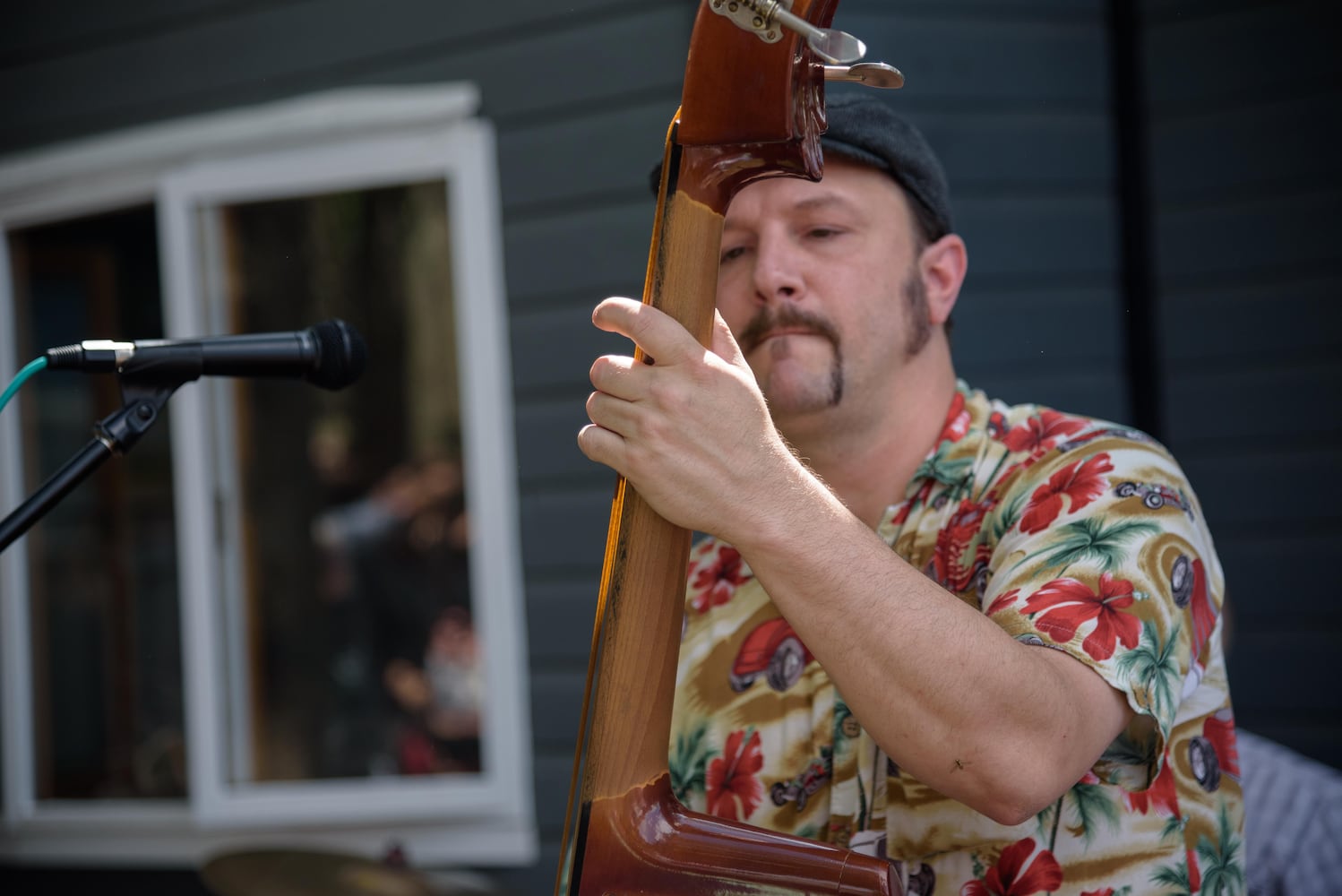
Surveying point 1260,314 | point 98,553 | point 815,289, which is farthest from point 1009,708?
point 98,553

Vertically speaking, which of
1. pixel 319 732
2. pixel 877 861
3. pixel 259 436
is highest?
pixel 877 861

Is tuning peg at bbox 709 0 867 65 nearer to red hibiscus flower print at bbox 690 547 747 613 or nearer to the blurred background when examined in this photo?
red hibiscus flower print at bbox 690 547 747 613

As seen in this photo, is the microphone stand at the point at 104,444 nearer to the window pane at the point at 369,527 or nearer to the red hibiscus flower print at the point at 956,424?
the red hibiscus flower print at the point at 956,424

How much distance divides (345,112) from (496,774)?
1.76m

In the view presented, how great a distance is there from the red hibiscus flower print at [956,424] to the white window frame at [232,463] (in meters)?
1.74

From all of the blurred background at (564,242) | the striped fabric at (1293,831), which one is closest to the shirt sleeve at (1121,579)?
the striped fabric at (1293,831)

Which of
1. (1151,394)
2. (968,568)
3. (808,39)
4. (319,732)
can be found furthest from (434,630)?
(808,39)

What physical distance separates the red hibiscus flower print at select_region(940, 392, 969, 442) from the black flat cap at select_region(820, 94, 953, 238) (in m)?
0.24

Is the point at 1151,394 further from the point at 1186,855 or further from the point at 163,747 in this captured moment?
the point at 163,747

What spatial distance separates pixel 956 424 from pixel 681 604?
1.86 feet

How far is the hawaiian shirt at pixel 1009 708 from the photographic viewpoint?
1028 mm

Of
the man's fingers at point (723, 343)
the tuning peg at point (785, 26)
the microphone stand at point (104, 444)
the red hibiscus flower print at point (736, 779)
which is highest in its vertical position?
the tuning peg at point (785, 26)

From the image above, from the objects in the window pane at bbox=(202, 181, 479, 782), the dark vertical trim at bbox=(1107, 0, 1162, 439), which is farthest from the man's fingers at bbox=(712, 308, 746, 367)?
→ the window pane at bbox=(202, 181, 479, 782)

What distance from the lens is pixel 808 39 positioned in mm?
837
